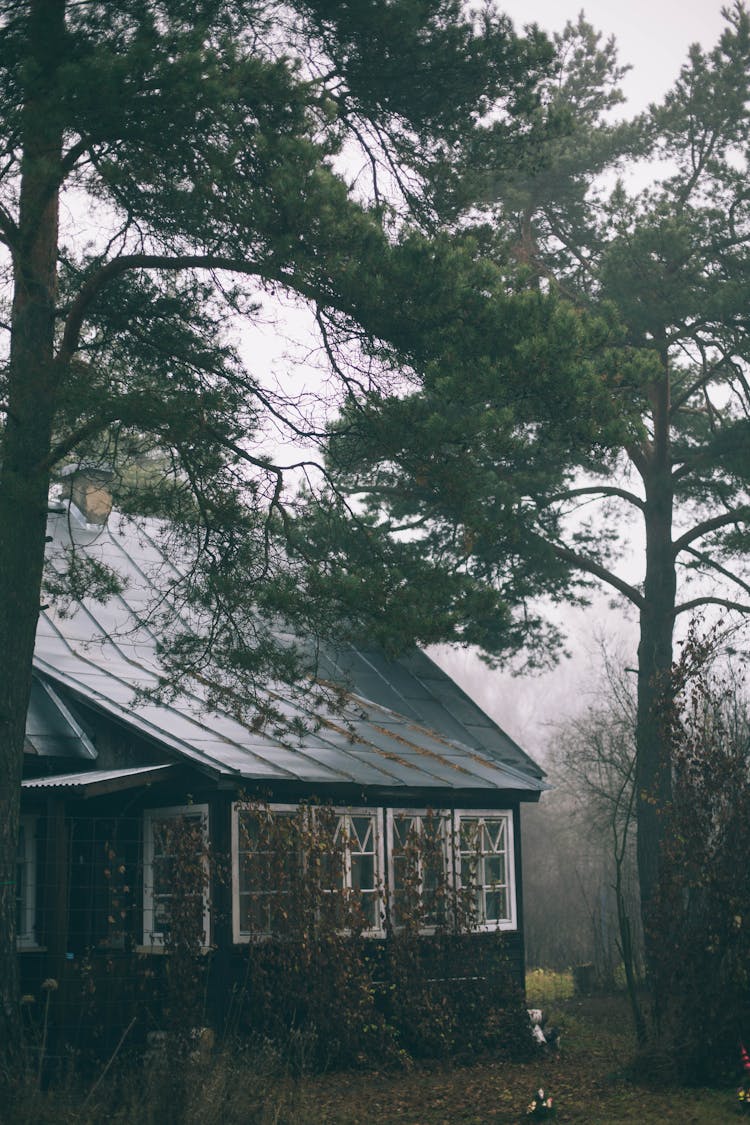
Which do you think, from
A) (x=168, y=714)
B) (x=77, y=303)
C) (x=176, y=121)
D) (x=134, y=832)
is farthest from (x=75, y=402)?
(x=134, y=832)

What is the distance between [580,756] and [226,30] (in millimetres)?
20736

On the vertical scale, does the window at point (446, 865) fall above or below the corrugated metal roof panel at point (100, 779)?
below

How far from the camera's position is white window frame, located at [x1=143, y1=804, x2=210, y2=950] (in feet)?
40.8

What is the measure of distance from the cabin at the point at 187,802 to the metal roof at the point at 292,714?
0.03 metres

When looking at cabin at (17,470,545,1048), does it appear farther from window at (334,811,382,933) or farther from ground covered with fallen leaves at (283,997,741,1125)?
ground covered with fallen leaves at (283,997,741,1125)

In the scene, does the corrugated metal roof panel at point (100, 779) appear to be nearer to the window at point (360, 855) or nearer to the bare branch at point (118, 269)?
the window at point (360, 855)

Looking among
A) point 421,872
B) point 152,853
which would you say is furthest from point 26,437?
point 421,872

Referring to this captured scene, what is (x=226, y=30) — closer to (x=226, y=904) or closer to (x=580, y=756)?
(x=226, y=904)

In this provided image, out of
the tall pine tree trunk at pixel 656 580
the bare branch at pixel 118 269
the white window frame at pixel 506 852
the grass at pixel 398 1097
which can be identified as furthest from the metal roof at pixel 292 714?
the grass at pixel 398 1097

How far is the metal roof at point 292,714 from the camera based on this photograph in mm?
12906

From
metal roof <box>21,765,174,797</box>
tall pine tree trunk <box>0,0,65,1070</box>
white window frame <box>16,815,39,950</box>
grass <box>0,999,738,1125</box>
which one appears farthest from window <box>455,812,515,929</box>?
tall pine tree trunk <box>0,0,65,1070</box>

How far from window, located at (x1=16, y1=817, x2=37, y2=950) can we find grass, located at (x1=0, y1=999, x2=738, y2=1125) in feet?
9.17

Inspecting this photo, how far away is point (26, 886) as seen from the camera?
13172mm

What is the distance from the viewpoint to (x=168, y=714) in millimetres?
13555
